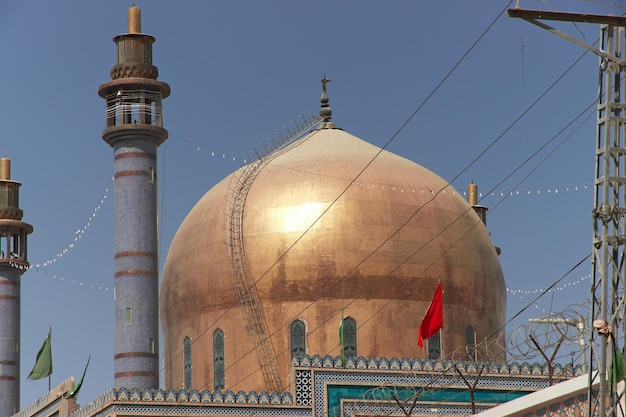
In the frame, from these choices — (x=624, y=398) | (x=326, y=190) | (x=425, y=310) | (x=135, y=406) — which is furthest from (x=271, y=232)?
(x=624, y=398)

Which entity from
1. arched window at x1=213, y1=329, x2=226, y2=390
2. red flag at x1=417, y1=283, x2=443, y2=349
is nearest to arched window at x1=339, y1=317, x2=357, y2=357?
red flag at x1=417, y1=283, x2=443, y2=349

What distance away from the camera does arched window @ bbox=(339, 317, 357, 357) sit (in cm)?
2661

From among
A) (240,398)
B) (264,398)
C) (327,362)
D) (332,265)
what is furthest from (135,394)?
(332,265)

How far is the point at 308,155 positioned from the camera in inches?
1125

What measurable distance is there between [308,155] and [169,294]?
12.0ft

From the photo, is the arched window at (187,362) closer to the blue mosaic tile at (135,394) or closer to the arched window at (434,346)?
the blue mosaic tile at (135,394)

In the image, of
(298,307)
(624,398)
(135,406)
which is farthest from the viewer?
(298,307)

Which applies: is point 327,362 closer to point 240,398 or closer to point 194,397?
point 240,398

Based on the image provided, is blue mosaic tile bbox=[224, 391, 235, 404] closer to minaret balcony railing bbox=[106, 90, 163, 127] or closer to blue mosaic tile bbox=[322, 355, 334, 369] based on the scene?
blue mosaic tile bbox=[322, 355, 334, 369]

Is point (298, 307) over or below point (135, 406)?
over

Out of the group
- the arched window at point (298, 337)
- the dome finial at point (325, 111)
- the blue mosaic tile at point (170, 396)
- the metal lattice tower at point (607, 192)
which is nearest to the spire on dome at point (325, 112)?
the dome finial at point (325, 111)

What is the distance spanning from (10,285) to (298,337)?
11.1 m

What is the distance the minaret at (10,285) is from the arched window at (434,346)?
11568 mm

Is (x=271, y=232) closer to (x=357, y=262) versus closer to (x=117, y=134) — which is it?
(x=357, y=262)
